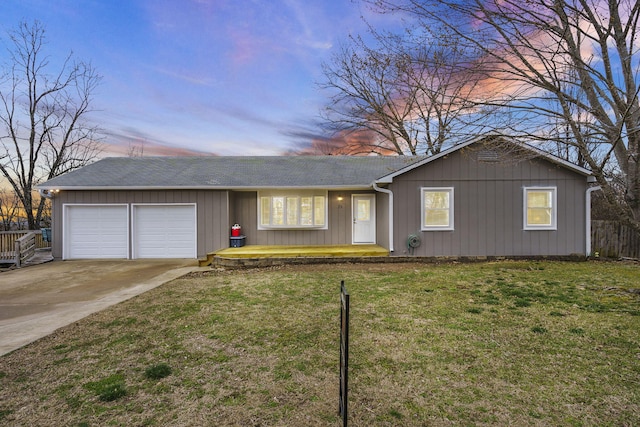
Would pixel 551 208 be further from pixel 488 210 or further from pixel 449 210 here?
pixel 449 210

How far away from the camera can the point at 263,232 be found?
10789 millimetres

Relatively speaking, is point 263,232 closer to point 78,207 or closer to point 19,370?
point 78,207

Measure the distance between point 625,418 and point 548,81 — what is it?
15.0ft

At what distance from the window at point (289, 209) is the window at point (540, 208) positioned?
6302mm

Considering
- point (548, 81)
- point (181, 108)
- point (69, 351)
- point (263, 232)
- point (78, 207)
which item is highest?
point (181, 108)

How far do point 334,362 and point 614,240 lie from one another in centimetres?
1224

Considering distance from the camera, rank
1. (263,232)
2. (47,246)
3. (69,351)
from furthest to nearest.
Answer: (47,246) < (263,232) < (69,351)

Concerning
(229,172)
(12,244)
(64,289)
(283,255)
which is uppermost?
(229,172)

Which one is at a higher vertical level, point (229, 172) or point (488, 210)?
point (229, 172)

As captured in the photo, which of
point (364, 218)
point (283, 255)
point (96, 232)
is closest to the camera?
point (283, 255)

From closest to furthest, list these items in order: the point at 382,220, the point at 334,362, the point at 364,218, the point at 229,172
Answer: the point at 334,362 < the point at 382,220 < the point at 364,218 < the point at 229,172

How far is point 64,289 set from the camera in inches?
261

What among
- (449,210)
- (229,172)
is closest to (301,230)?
(229,172)

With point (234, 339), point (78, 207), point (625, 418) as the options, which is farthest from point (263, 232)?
point (625, 418)
